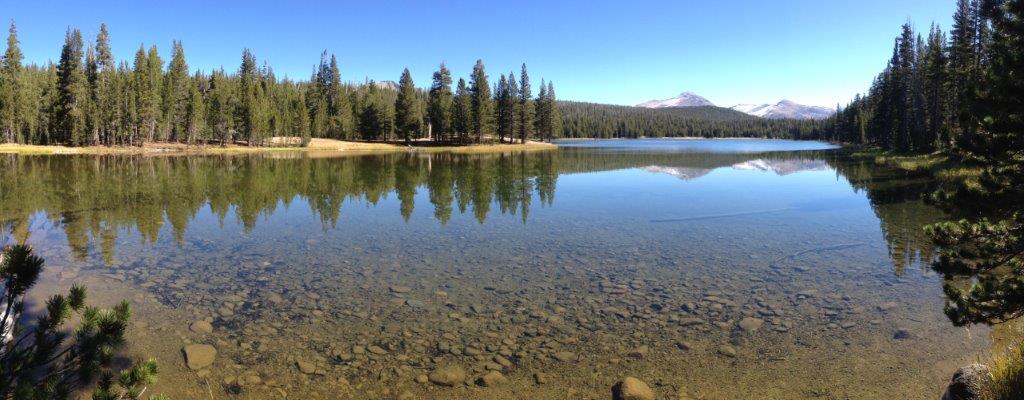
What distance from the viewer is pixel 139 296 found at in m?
11.8

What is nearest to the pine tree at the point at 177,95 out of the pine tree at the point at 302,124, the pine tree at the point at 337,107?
the pine tree at the point at 302,124

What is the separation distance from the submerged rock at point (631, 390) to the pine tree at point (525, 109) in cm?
9910

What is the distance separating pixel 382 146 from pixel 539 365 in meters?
96.2

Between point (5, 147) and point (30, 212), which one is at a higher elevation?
point (5, 147)

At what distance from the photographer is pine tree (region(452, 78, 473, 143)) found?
97438 millimetres

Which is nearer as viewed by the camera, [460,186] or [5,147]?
[460,186]

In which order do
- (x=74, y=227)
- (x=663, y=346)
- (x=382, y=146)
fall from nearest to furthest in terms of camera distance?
1. (x=663, y=346)
2. (x=74, y=227)
3. (x=382, y=146)

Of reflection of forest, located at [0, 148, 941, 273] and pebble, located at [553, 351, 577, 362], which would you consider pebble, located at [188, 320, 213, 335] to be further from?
pebble, located at [553, 351, 577, 362]

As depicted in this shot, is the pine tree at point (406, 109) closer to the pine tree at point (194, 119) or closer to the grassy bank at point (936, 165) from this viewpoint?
the pine tree at point (194, 119)

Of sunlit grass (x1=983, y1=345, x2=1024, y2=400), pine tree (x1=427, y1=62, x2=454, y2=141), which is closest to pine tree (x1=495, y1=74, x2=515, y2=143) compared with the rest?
pine tree (x1=427, y1=62, x2=454, y2=141)

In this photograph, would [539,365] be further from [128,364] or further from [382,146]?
[382,146]

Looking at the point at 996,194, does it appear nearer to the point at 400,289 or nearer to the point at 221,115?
the point at 400,289

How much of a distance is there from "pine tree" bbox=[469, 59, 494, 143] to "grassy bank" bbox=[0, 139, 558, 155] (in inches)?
123

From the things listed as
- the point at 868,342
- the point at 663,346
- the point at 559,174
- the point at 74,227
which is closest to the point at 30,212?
the point at 74,227
